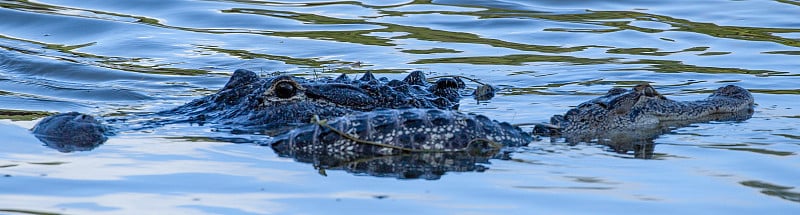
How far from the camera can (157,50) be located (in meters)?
15.2

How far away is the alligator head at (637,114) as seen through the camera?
30.9 feet

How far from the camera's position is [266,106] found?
986 centimetres

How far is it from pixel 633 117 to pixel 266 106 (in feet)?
8.40

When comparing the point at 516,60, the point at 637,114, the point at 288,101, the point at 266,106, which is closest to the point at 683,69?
the point at 516,60

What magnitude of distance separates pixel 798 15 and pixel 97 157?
11.4 metres

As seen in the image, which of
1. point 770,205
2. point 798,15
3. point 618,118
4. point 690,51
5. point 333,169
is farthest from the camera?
point 798,15

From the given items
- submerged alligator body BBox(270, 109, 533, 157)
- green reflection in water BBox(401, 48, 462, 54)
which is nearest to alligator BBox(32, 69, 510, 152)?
submerged alligator body BBox(270, 109, 533, 157)

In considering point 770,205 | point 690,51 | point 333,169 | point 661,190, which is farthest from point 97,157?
point 690,51

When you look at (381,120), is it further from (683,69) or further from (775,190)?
(683,69)

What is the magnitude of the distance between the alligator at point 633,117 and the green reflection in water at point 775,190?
1.21 meters

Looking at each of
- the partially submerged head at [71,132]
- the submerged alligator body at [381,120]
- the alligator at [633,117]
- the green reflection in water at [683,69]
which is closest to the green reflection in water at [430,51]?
the green reflection in water at [683,69]

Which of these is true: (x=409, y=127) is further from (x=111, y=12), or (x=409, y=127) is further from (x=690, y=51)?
(x=111, y=12)

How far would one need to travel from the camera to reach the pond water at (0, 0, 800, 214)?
7.25 meters

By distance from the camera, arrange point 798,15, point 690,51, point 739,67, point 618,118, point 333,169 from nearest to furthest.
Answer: point 333,169 < point 618,118 < point 739,67 < point 690,51 < point 798,15
